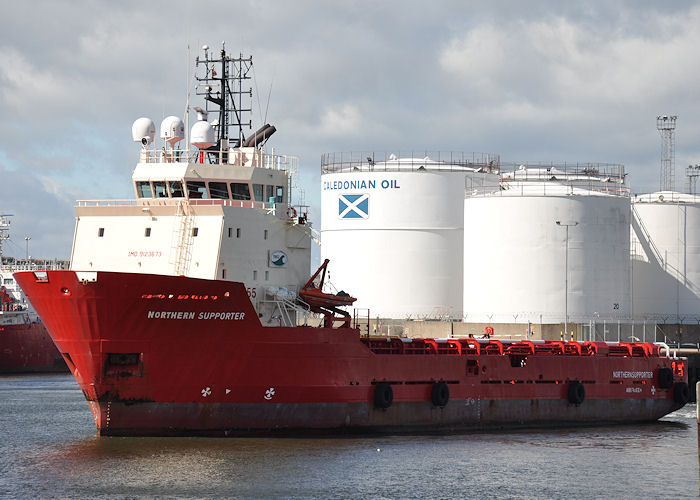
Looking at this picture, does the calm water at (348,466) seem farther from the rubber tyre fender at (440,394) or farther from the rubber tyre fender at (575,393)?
the rubber tyre fender at (575,393)

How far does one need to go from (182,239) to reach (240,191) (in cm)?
287

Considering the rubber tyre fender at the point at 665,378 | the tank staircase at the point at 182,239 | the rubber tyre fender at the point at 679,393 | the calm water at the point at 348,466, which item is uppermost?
the tank staircase at the point at 182,239

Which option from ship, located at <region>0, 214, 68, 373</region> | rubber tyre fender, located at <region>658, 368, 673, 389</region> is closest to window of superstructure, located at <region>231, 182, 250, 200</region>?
rubber tyre fender, located at <region>658, 368, 673, 389</region>

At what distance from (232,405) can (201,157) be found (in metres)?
8.41

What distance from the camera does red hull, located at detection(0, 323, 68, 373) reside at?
74.2m

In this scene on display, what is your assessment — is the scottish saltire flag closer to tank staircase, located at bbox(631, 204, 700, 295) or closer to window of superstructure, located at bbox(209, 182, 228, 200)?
tank staircase, located at bbox(631, 204, 700, 295)

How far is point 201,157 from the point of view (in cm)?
3534

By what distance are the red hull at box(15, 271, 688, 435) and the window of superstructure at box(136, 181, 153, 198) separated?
511 centimetres

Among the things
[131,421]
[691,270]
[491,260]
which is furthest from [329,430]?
[691,270]

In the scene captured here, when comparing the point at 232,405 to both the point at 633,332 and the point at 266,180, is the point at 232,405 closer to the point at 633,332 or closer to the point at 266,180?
the point at 266,180

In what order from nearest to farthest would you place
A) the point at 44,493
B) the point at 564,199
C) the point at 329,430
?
1. the point at 44,493
2. the point at 329,430
3. the point at 564,199

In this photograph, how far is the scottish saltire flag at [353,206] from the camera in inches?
2387

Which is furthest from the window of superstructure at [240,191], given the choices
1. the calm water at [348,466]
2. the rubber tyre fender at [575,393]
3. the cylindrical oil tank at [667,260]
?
the cylindrical oil tank at [667,260]

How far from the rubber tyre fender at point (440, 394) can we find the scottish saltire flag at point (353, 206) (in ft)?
84.7
